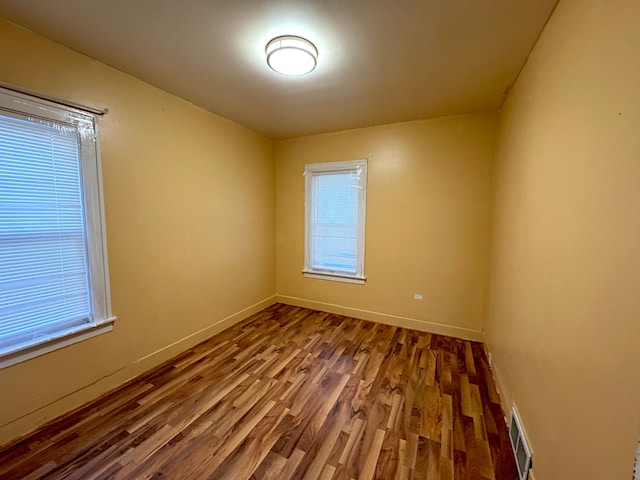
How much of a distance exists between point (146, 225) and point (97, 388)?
1.30m

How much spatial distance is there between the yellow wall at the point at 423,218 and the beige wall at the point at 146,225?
128 cm

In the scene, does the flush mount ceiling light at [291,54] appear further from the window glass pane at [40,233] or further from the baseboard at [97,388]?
the baseboard at [97,388]

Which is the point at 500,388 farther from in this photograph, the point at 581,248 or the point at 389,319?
the point at 581,248

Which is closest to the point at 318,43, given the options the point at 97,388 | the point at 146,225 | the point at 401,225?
the point at 146,225

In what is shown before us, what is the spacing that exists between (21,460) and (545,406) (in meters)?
2.81

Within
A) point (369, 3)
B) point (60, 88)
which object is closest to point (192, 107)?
point (60, 88)

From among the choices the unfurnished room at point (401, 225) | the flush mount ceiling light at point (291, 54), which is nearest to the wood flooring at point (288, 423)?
the unfurnished room at point (401, 225)

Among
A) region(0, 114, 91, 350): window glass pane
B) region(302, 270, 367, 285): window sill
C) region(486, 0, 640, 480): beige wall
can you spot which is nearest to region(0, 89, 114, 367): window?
region(0, 114, 91, 350): window glass pane

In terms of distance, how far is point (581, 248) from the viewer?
1.00 metres

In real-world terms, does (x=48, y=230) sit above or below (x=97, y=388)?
above

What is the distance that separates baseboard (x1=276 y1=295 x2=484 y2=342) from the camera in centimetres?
294

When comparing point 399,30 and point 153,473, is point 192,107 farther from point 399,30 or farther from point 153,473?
point 153,473

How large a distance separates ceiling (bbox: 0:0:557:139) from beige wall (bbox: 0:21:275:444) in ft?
0.61

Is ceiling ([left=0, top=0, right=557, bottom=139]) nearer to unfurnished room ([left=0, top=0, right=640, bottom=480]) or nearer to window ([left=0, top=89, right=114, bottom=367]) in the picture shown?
unfurnished room ([left=0, top=0, right=640, bottom=480])
